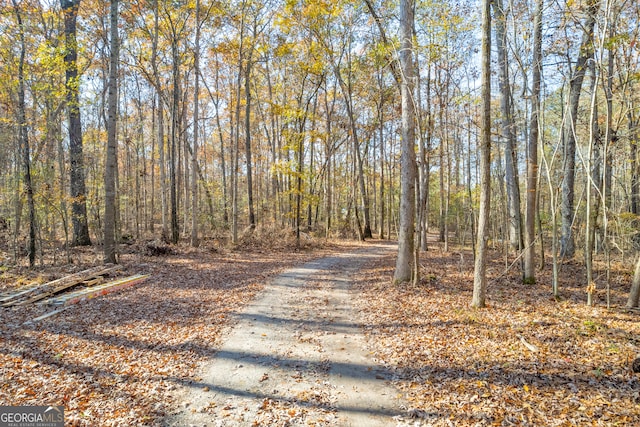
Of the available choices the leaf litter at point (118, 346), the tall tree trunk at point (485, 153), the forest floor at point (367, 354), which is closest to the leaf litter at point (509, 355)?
the forest floor at point (367, 354)

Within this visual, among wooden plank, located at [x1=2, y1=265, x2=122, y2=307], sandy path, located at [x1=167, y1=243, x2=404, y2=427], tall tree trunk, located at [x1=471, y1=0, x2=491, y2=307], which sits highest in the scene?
tall tree trunk, located at [x1=471, y1=0, x2=491, y2=307]

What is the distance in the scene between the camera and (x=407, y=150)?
28.8ft

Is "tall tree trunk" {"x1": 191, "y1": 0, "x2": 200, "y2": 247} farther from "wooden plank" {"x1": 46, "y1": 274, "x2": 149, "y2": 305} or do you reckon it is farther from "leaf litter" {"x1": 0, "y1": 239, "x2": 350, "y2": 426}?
"wooden plank" {"x1": 46, "y1": 274, "x2": 149, "y2": 305}

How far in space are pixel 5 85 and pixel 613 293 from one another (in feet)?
67.4

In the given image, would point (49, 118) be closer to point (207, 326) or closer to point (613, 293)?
point (207, 326)

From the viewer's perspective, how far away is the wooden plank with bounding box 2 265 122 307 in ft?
24.5

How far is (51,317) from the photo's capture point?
6742mm

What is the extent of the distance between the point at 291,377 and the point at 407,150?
6442 millimetres

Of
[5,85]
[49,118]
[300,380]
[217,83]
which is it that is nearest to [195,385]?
[300,380]

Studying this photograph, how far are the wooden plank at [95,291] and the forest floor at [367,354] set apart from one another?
266mm

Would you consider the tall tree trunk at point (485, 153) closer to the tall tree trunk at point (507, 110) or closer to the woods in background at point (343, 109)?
the woods in background at point (343, 109)

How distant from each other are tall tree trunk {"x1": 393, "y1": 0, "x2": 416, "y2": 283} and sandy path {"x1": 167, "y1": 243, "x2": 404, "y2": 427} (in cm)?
256

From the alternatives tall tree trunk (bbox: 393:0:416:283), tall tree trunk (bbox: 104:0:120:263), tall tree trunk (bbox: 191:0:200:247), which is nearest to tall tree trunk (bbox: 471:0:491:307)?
tall tree trunk (bbox: 393:0:416:283)

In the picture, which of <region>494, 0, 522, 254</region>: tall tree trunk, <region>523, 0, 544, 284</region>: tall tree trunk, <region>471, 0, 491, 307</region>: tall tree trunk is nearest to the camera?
<region>471, 0, 491, 307</region>: tall tree trunk
